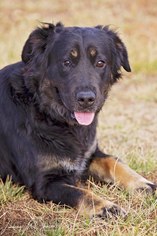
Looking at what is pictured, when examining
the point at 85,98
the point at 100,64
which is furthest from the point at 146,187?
the point at 100,64

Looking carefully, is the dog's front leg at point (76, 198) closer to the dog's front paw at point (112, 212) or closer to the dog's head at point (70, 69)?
the dog's front paw at point (112, 212)

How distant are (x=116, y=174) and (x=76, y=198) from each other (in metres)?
0.63

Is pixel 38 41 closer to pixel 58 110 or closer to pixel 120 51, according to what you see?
pixel 58 110

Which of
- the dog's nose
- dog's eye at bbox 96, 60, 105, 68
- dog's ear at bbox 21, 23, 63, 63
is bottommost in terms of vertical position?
the dog's nose

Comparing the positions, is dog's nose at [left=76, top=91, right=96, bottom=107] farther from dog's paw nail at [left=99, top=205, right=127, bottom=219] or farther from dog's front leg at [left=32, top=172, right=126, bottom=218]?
dog's paw nail at [left=99, top=205, right=127, bottom=219]

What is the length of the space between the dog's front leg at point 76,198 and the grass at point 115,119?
0.06 m

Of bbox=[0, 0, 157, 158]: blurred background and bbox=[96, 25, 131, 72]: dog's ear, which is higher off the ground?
bbox=[96, 25, 131, 72]: dog's ear

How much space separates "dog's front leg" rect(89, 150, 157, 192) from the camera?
186 inches

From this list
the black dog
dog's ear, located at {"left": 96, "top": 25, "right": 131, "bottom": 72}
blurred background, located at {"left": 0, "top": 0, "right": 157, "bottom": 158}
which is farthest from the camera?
blurred background, located at {"left": 0, "top": 0, "right": 157, "bottom": 158}

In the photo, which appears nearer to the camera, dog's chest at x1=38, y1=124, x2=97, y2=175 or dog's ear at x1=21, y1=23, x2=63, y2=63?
dog's chest at x1=38, y1=124, x2=97, y2=175

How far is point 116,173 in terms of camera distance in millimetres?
4828

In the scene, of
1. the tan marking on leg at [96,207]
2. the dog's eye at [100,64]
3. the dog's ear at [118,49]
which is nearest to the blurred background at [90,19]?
Result: the dog's ear at [118,49]

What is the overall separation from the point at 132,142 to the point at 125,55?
6.05 feet

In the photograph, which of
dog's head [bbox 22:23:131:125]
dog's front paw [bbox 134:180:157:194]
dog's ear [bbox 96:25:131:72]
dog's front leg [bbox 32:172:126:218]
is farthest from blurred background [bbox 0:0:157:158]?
dog's front leg [bbox 32:172:126:218]
